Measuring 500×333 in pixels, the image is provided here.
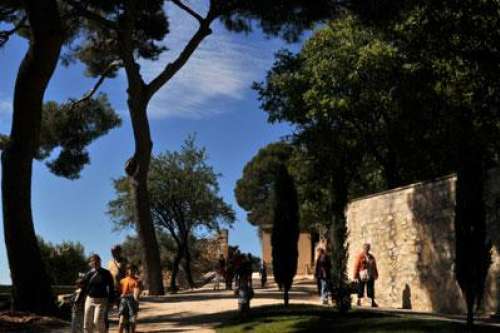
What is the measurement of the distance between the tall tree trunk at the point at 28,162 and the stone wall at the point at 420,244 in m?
9.29

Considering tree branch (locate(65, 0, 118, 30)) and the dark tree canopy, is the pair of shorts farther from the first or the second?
the dark tree canopy

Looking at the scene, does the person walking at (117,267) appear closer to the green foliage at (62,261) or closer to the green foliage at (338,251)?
the green foliage at (338,251)

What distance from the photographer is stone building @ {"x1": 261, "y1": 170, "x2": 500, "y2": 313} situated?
51.2ft

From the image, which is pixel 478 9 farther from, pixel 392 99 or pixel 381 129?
pixel 381 129

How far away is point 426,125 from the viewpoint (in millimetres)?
25125

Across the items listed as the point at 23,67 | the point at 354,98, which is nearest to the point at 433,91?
the point at 354,98

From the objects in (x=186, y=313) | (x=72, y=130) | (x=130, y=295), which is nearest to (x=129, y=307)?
(x=130, y=295)

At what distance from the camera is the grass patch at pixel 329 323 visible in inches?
460

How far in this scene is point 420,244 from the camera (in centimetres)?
1842

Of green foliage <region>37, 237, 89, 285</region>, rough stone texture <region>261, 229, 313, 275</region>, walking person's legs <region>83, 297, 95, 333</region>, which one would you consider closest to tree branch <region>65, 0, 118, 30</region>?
walking person's legs <region>83, 297, 95, 333</region>

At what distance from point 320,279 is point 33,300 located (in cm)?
776

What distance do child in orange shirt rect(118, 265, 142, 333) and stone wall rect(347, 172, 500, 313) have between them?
306 inches

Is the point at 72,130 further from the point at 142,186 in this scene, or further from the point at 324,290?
the point at 324,290

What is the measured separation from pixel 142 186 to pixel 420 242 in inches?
419
